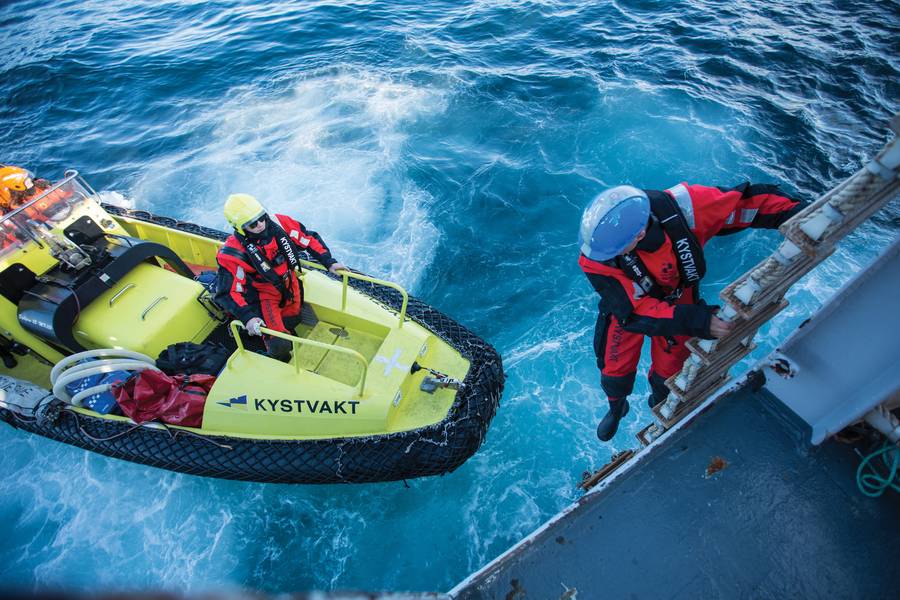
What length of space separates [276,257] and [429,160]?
14.0 feet

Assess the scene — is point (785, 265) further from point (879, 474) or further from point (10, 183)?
point (10, 183)

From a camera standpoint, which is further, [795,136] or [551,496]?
[795,136]

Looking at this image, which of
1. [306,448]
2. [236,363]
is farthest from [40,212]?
[306,448]

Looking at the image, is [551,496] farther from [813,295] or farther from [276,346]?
[813,295]

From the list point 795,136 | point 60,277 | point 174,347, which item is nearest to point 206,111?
point 60,277

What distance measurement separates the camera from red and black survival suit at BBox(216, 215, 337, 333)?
382cm

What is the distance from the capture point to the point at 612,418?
388 centimetres

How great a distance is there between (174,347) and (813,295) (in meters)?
6.53

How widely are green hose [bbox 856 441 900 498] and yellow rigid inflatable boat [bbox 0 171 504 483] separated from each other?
240 centimetres

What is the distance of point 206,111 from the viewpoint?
948 centimetres

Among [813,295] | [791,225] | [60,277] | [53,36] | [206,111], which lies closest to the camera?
[791,225]

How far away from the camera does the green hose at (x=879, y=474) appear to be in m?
1.79

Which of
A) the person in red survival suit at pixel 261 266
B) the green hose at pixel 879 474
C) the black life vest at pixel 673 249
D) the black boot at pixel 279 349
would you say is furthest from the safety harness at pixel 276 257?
the green hose at pixel 879 474

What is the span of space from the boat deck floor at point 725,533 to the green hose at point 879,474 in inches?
1.1
